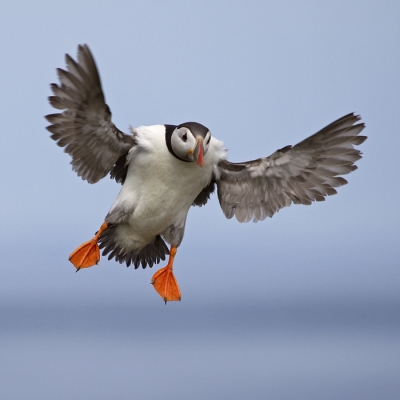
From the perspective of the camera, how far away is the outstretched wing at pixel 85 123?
650 centimetres

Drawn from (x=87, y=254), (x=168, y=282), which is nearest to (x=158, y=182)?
(x=87, y=254)

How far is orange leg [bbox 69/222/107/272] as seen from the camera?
738 centimetres

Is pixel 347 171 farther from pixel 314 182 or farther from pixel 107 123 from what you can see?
pixel 107 123

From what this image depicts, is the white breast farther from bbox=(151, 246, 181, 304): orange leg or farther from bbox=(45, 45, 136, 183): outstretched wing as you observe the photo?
bbox=(151, 246, 181, 304): orange leg

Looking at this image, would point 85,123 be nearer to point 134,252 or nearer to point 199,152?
point 199,152

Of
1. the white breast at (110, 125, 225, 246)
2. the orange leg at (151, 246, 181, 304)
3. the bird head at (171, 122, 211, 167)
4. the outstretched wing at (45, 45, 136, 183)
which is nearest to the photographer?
the outstretched wing at (45, 45, 136, 183)

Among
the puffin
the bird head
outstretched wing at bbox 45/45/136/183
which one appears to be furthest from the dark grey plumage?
the bird head

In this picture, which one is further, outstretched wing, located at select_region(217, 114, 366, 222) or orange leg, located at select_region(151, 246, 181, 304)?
orange leg, located at select_region(151, 246, 181, 304)

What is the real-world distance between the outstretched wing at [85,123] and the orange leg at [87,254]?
0.58m

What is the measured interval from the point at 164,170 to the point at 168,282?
126 centimetres

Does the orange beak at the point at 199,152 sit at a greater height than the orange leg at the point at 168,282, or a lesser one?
greater

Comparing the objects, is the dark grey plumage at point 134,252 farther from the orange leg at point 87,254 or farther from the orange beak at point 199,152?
the orange beak at point 199,152

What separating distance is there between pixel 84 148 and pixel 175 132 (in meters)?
0.83

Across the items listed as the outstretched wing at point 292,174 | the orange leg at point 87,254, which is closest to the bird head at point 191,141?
the outstretched wing at point 292,174
